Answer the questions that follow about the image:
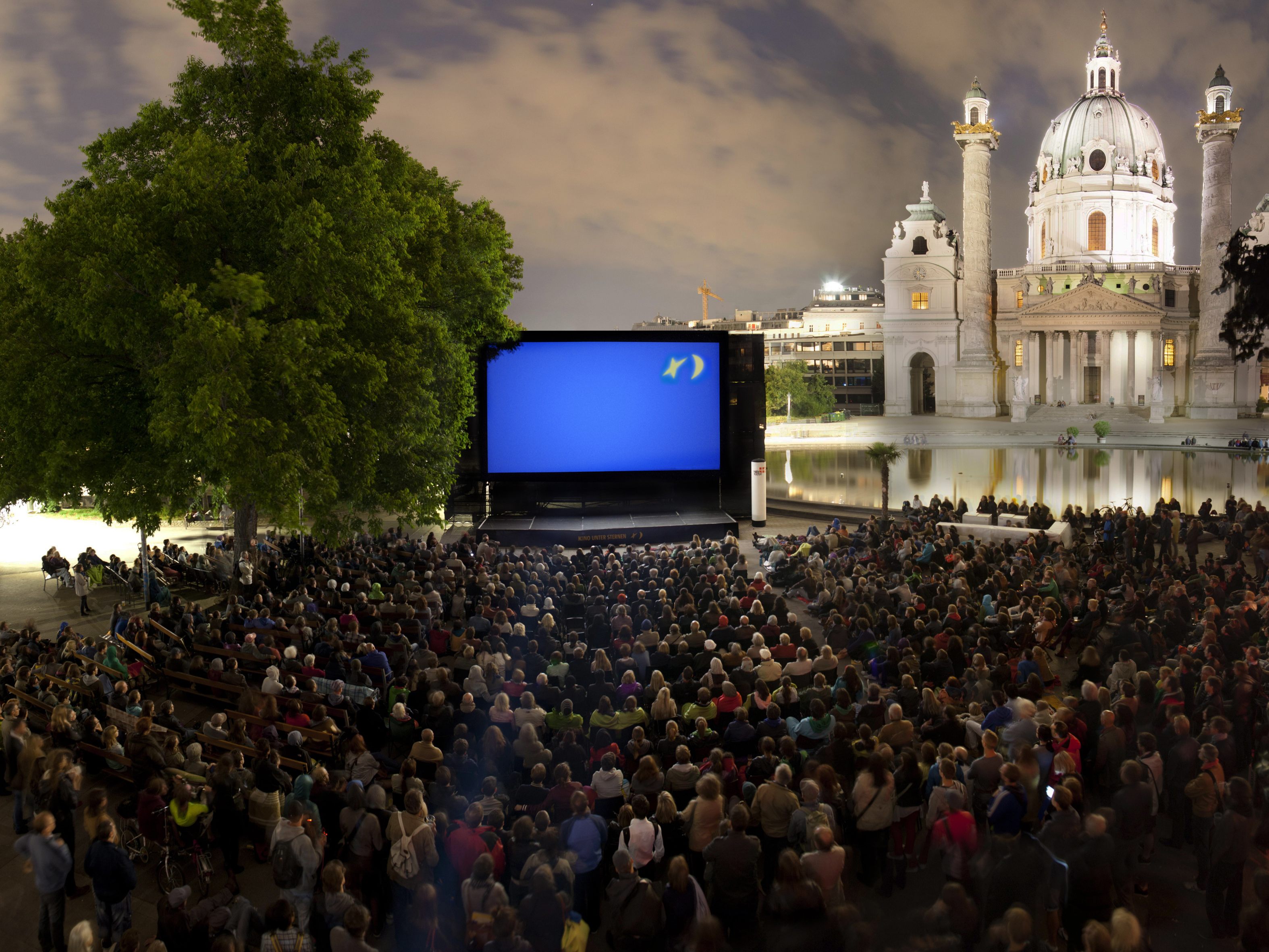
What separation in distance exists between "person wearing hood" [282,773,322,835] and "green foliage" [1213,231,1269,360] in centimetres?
4225

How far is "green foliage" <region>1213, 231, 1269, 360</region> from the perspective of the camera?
Result: 36.7 meters

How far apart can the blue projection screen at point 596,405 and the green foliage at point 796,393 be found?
189 feet

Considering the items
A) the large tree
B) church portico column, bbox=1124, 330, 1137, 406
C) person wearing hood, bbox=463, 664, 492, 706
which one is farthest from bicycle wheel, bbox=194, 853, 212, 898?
church portico column, bbox=1124, 330, 1137, 406

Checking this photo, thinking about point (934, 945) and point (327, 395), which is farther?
point (327, 395)

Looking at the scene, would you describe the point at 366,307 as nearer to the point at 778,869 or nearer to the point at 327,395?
the point at 327,395

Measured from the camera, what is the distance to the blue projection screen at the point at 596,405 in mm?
26266

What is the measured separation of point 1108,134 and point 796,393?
43.6 meters

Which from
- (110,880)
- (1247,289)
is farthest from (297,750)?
(1247,289)

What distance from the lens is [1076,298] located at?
76500mm

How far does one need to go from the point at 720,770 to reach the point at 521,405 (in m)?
20.1

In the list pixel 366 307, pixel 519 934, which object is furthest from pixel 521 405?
pixel 519 934

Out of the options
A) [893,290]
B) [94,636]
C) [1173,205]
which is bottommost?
[94,636]

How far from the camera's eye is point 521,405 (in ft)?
86.5

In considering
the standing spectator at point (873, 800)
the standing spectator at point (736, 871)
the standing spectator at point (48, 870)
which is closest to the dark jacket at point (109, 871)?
the standing spectator at point (48, 870)
